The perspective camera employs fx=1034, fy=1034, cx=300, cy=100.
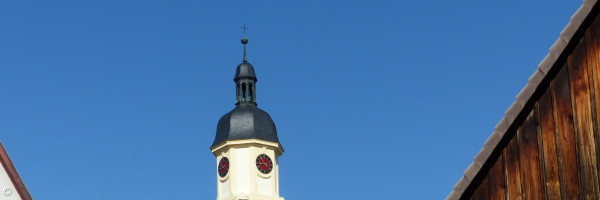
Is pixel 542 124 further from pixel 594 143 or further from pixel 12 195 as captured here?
pixel 12 195

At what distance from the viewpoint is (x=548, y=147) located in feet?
32.9

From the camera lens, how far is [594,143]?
9.71 m

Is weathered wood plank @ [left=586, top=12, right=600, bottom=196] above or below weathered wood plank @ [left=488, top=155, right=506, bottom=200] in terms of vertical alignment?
above

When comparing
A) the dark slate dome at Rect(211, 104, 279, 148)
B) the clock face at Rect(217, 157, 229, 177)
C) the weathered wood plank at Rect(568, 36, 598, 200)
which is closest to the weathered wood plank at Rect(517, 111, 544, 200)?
the weathered wood plank at Rect(568, 36, 598, 200)

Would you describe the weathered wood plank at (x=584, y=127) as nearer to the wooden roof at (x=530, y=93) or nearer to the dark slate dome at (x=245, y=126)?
the wooden roof at (x=530, y=93)

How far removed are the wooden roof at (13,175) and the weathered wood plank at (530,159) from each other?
11899mm

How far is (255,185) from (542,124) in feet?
178

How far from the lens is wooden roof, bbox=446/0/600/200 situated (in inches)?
387

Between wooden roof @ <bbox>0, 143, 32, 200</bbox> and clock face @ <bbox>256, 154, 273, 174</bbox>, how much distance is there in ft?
147

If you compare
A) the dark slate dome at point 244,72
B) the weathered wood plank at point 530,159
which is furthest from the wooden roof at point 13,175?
the dark slate dome at point 244,72

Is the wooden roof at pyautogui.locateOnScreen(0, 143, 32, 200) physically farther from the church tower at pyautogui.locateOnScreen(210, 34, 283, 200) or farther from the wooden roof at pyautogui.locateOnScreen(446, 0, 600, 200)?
the church tower at pyautogui.locateOnScreen(210, 34, 283, 200)

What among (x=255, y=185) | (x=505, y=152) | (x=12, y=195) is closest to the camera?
(x=505, y=152)

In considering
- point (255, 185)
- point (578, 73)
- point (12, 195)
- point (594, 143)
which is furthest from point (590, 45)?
point (255, 185)

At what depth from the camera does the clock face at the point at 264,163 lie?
6444 cm
